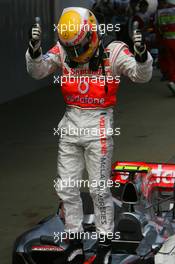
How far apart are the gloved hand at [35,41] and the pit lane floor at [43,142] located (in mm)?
1579

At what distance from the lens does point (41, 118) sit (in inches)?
445

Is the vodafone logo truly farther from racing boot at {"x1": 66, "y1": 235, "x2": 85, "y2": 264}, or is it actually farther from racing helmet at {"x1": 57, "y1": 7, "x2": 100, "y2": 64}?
racing boot at {"x1": 66, "y1": 235, "x2": 85, "y2": 264}

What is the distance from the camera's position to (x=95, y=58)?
15.8 ft

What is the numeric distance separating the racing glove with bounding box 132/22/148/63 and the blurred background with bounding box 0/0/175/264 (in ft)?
5.99

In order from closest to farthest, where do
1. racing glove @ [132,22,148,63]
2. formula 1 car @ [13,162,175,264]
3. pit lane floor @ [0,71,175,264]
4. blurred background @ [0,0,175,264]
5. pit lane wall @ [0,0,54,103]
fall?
1. racing glove @ [132,22,148,63]
2. formula 1 car @ [13,162,175,264]
3. pit lane floor @ [0,71,175,264]
4. blurred background @ [0,0,175,264]
5. pit lane wall @ [0,0,54,103]

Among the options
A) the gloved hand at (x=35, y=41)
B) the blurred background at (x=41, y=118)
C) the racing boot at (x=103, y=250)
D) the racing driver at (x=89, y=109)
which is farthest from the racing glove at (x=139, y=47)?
the blurred background at (x=41, y=118)

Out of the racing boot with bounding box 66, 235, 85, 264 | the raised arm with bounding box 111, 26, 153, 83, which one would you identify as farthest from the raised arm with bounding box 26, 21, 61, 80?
the racing boot with bounding box 66, 235, 85, 264

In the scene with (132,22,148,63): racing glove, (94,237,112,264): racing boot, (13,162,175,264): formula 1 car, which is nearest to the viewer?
(132,22,148,63): racing glove

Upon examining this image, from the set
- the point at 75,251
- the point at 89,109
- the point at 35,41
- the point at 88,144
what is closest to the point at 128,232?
the point at 75,251

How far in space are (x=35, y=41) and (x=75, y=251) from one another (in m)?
1.42

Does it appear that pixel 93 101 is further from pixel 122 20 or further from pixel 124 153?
pixel 122 20

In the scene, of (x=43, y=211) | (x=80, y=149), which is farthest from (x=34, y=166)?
(x=80, y=149)

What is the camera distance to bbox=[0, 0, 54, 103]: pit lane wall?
12.8m

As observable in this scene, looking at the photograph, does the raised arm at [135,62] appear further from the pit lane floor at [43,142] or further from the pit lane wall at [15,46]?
the pit lane wall at [15,46]
